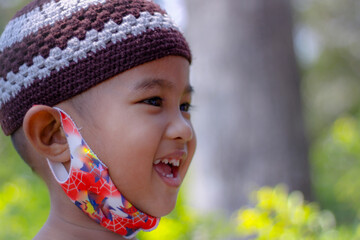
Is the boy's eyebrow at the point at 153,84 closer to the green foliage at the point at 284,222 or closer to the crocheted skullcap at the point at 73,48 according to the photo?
the crocheted skullcap at the point at 73,48

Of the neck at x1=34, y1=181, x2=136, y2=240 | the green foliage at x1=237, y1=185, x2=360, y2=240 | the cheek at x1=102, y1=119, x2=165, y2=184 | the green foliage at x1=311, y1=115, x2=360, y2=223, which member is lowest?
the green foliage at x1=311, y1=115, x2=360, y2=223

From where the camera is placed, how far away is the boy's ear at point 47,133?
1908 mm

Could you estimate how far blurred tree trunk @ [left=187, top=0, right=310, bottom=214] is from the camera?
4.91 metres

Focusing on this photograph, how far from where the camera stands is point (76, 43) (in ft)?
6.22

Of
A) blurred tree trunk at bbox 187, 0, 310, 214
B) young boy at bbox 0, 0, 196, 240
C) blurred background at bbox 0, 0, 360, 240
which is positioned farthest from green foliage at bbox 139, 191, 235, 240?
blurred tree trunk at bbox 187, 0, 310, 214

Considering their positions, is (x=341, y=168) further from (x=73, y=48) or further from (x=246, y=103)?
(x=73, y=48)

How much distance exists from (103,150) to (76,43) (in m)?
0.42

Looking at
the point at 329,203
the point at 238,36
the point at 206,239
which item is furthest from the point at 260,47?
the point at 329,203

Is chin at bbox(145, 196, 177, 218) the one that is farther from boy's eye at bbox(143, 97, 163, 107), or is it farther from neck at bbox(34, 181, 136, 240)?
boy's eye at bbox(143, 97, 163, 107)

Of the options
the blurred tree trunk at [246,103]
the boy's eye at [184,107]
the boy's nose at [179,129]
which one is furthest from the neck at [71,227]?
the blurred tree trunk at [246,103]

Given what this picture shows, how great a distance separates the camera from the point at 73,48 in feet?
6.22

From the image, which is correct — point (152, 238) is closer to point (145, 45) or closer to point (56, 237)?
point (56, 237)

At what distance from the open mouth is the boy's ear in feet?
1.15

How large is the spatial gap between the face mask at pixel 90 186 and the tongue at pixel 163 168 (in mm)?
172
